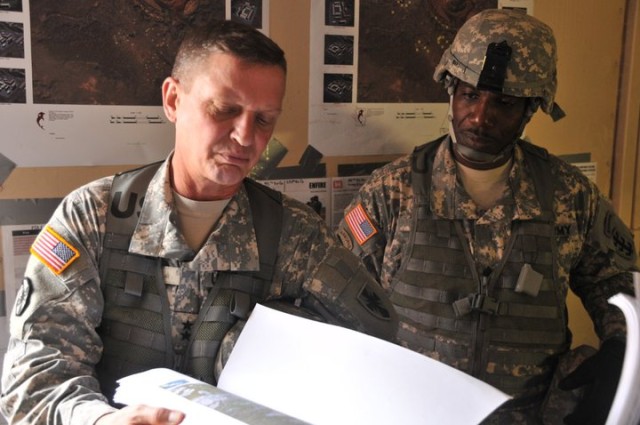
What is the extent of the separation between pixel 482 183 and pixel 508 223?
0.12 metres

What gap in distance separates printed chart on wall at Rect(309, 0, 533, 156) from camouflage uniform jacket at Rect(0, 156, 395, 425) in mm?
596

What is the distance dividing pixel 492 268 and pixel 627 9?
1209 mm

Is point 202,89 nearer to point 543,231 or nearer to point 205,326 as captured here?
point 205,326

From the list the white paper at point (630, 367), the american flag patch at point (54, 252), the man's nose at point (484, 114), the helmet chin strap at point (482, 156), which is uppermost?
the man's nose at point (484, 114)

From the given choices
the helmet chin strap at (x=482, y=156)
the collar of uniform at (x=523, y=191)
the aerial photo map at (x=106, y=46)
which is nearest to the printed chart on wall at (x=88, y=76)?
the aerial photo map at (x=106, y=46)

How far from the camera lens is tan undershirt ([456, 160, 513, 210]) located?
1616 millimetres

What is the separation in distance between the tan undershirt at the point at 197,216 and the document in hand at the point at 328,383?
0.21 meters

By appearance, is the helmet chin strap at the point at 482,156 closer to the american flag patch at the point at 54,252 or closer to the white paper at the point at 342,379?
the white paper at the point at 342,379

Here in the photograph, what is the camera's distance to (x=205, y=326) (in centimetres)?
105

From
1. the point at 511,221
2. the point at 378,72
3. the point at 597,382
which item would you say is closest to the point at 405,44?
the point at 378,72

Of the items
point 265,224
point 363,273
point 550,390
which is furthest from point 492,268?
point 265,224

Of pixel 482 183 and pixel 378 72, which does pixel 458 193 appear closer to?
pixel 482 183

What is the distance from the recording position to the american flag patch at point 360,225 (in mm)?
1582

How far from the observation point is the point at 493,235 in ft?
5.14
